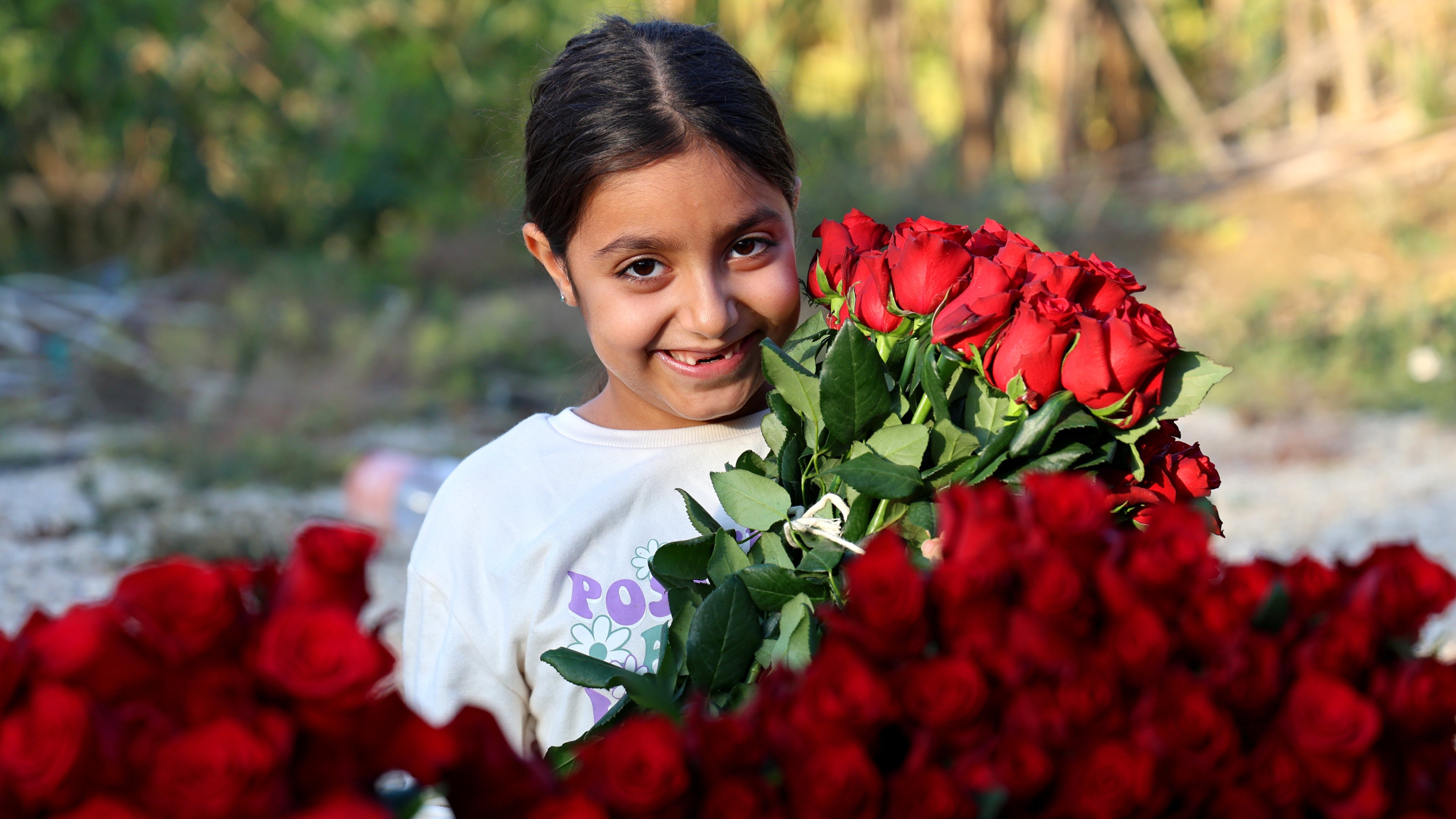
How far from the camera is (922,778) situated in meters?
0.53

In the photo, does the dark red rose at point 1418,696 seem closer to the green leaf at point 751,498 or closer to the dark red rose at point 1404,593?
the dark red rose at point 1404,593

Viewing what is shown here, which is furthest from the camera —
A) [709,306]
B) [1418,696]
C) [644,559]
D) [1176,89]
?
[1176,89]

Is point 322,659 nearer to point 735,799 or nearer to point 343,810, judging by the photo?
point 343,810

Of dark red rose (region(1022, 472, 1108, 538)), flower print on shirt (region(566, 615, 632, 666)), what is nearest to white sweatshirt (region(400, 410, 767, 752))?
flower print on shirt (region(566, 615, 632, 666))

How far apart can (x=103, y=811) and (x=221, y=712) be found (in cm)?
5

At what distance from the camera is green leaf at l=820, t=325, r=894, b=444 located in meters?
0.90

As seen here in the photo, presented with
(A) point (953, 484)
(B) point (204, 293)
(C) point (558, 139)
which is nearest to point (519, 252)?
(B) point (204, 293)

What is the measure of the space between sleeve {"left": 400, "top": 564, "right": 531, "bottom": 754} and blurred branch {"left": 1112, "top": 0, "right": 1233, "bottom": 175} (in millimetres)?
10021

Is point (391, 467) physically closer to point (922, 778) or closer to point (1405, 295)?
point (922, 778)

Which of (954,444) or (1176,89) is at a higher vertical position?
(1176,89)

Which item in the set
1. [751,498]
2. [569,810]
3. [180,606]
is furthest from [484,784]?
[751,498]

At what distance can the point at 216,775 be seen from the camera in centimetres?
45

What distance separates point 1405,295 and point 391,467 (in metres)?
5.63

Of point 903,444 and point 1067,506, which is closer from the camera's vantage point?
point 1067,506
